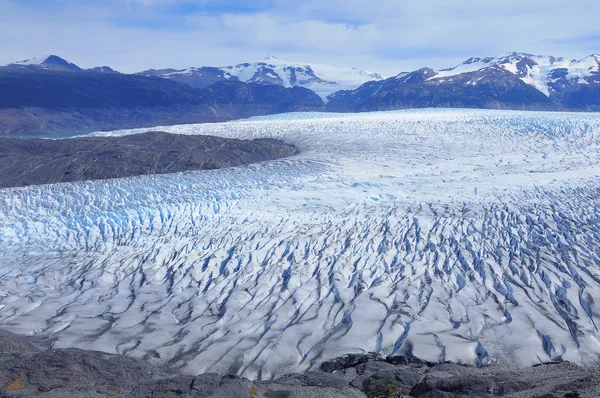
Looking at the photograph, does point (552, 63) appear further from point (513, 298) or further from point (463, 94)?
point (513, 298)

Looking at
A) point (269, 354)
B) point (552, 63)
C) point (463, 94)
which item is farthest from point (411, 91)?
point (269, 354)

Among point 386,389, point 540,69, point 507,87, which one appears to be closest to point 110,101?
point 507,87

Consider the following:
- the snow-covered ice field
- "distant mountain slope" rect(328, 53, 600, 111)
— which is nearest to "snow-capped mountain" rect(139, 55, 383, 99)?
"distant mountain slope" rect(328, 53, 600, 111)

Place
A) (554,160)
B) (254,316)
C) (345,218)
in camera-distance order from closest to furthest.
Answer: (254,316) < (345,218) < (554,160)

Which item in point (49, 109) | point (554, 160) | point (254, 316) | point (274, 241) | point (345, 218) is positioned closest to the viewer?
point (254, 316)

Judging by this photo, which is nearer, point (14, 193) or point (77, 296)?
point (77, 296)

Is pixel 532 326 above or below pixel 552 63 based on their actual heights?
below
